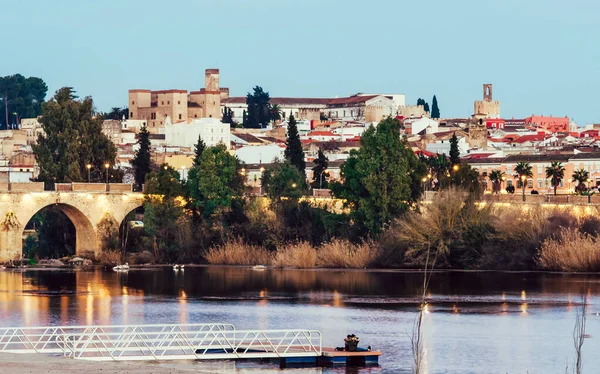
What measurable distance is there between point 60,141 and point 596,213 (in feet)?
83.7

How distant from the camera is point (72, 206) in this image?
64.1m

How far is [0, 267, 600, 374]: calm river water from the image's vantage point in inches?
1237

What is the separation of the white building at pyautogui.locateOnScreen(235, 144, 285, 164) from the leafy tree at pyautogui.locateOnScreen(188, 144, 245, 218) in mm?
36389

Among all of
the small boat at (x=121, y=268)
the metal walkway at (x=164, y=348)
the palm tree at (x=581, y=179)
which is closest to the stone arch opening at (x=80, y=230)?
the small boat at (x=121, y=268)

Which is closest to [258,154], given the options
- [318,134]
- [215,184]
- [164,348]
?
[318,134]

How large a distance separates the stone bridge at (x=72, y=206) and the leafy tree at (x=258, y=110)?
241 feet

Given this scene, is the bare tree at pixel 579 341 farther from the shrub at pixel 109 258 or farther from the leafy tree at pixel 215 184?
the shrub at pixel 109 258

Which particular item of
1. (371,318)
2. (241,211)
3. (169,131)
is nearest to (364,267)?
(241,211)

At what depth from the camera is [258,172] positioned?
301ft

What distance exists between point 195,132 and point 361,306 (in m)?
74.2

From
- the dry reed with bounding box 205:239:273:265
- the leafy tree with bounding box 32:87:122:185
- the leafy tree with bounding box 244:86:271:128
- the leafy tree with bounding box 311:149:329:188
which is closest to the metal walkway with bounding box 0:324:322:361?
the dry reed with bounding box 205:239:273:265

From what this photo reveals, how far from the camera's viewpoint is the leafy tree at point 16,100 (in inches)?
5615

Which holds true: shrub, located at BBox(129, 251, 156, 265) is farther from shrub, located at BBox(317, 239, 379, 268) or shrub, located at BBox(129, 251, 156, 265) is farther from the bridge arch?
shrub, located at BBox(317, 239, 379, 268)

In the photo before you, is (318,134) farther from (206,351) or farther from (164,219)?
(206,351)
